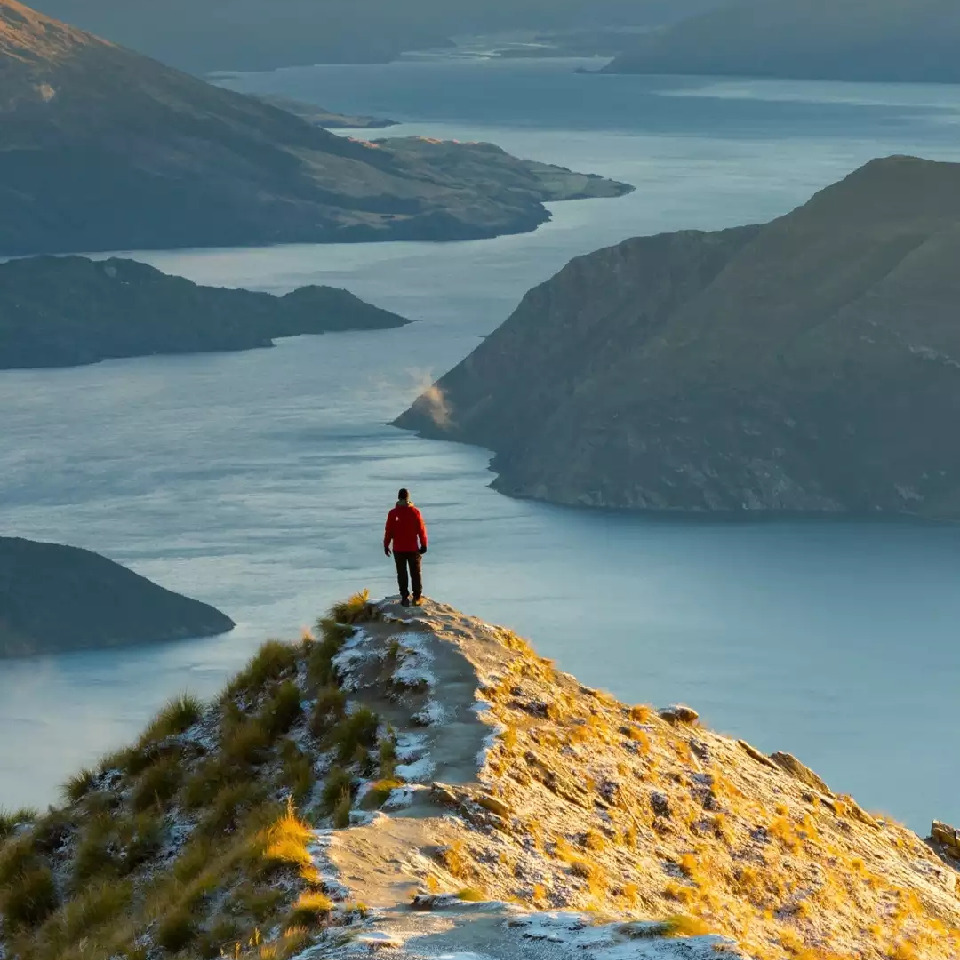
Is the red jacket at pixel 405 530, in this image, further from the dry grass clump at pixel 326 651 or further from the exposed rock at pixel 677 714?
the exposed rock at pixel 677 714

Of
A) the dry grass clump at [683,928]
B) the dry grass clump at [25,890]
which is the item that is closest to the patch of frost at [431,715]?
the dry grass clump at [25,890]

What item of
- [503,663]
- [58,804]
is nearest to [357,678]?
[503,663]

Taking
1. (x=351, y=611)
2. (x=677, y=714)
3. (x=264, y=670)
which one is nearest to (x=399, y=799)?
(x=264, y=670)

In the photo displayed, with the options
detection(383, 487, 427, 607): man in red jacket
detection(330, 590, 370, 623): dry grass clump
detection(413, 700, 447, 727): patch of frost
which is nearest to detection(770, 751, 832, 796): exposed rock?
detection(383, 487, 427, 607): man in red jacket

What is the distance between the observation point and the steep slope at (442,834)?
67.3 feet

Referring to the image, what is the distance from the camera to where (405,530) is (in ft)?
101

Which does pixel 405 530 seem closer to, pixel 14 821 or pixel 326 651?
pixel 326 651

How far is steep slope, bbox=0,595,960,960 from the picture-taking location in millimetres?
20500

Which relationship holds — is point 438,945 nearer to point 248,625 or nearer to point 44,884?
point 44,884

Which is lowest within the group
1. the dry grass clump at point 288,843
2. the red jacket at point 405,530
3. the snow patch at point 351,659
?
the dry grass clump at point 288,843

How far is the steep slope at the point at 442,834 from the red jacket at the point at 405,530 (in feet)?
3.21

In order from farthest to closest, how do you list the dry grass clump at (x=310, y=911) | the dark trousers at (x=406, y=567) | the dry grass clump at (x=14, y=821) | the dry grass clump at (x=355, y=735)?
the dark trousers at (x=406, y=567) < the dry grass clump at (x=14, y=821) < the dry grass clump at (x=355, y=735) < the dry grass clump at (x=310, y=911)

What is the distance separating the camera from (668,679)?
178875 mm

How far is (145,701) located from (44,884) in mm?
146819
